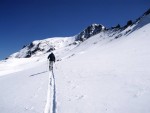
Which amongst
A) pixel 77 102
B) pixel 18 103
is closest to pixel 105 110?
pixel 77 102

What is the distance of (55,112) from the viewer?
6.84 m

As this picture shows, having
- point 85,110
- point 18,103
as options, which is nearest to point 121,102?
point 85,110

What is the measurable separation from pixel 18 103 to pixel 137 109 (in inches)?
237

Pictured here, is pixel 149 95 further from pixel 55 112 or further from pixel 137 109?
pixel 55 112

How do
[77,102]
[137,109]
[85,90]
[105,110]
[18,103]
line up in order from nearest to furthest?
[137,109] < [105,110] < [77,102] < [18,103] < [85,90]

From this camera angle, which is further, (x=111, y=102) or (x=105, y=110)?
(x=111, y=102)

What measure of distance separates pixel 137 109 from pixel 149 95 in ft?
4.20

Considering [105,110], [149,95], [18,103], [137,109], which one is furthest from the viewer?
[18,103]

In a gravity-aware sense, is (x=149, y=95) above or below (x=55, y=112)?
above

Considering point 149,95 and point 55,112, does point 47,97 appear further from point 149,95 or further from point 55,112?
point 149,95

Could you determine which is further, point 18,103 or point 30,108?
point 18,103

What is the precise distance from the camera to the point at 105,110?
639 cm

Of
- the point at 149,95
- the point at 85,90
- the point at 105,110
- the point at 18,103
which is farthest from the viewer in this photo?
the point at 85,90

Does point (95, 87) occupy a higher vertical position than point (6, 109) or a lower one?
higher
